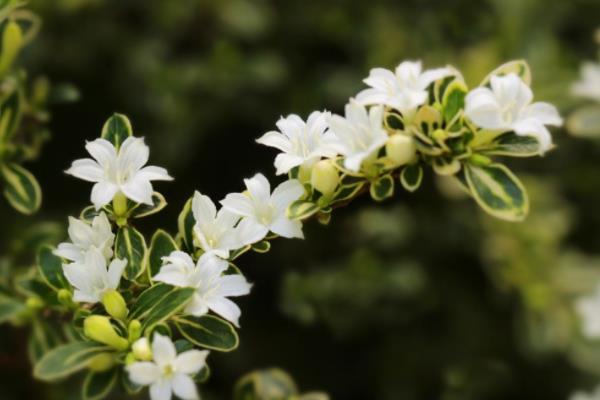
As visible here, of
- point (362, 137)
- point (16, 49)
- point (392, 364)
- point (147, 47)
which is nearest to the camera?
point (362, 137)

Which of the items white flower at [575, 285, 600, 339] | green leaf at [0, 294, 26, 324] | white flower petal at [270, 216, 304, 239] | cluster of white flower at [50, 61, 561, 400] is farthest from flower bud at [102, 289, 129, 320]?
white flower at [575, 285, 600, 339]

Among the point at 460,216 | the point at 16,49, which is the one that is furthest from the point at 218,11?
the point at 16,49

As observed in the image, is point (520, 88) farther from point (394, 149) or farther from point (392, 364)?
point (392, 364)

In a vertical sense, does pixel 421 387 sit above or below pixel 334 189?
above

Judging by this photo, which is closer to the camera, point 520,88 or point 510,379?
point 520,88

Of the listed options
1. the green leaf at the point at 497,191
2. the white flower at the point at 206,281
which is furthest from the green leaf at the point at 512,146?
the white flower at the point at 206,281

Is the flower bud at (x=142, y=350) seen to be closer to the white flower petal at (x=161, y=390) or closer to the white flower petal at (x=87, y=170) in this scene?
the white flower petal at (x=161, y=390)

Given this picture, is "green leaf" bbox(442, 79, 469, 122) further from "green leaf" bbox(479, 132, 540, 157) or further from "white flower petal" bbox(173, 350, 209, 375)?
"white flower petal" bbox(173, 350, 209, 375)
